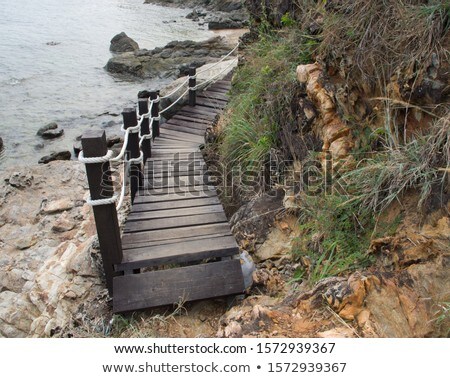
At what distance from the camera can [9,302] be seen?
13.6 ft

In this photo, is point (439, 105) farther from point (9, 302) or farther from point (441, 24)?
point (9, 302)

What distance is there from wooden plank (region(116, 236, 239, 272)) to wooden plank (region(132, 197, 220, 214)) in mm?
911

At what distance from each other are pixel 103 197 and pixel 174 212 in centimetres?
140

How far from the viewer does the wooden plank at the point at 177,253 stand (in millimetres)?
3156

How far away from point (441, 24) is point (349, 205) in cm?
143

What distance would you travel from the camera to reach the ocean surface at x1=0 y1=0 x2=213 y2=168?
462 inches

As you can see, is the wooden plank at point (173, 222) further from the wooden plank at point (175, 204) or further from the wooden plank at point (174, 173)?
the wooden plank at point (174, 173)

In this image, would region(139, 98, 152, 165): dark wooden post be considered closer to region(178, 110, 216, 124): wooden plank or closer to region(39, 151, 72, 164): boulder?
region(178, 110, 216, 124): wooden plank

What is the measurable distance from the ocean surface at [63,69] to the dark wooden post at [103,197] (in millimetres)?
7818

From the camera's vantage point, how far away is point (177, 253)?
3.29 meters

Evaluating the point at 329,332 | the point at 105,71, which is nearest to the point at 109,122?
the point at 105,71

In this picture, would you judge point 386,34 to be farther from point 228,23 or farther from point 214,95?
point 228,23

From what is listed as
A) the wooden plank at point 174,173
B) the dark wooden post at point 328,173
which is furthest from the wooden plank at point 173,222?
the wooden plank at point 174,173

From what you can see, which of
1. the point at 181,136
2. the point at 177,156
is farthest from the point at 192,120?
the point at 177,156
